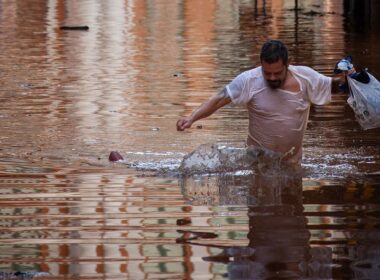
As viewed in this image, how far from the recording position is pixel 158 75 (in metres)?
20.5

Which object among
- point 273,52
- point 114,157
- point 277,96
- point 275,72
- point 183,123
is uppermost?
point 273,52

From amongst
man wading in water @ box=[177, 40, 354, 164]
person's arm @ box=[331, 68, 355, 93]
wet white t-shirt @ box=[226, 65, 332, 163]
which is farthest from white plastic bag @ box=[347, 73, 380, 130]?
wet white t-shirt @ box=[226, 65, 332, 163]

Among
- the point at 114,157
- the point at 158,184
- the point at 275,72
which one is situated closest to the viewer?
the point at 275,72

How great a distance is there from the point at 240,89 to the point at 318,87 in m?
0.63

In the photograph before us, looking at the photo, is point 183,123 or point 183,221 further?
point 183,123

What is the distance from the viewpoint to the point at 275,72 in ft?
31.7

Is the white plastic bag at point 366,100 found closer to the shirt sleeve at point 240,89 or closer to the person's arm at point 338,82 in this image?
the person's arm at point 338,82

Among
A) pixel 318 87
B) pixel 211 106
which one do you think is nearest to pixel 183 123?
pixel 211 106

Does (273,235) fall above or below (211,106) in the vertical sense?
below

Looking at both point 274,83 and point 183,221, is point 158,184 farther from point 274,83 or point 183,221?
point 183,221

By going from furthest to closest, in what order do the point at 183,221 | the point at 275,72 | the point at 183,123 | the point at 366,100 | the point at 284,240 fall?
the point at 366,100 < the point at 183,123 < the point at 275,72 < the point at 183,221 < the point at 284,240

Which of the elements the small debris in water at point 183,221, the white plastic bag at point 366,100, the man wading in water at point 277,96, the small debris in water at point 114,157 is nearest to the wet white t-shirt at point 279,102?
the man wading in water at point 277,96

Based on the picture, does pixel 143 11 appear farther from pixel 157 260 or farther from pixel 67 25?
pixel 157 260

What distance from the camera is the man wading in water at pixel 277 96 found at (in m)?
9.79
